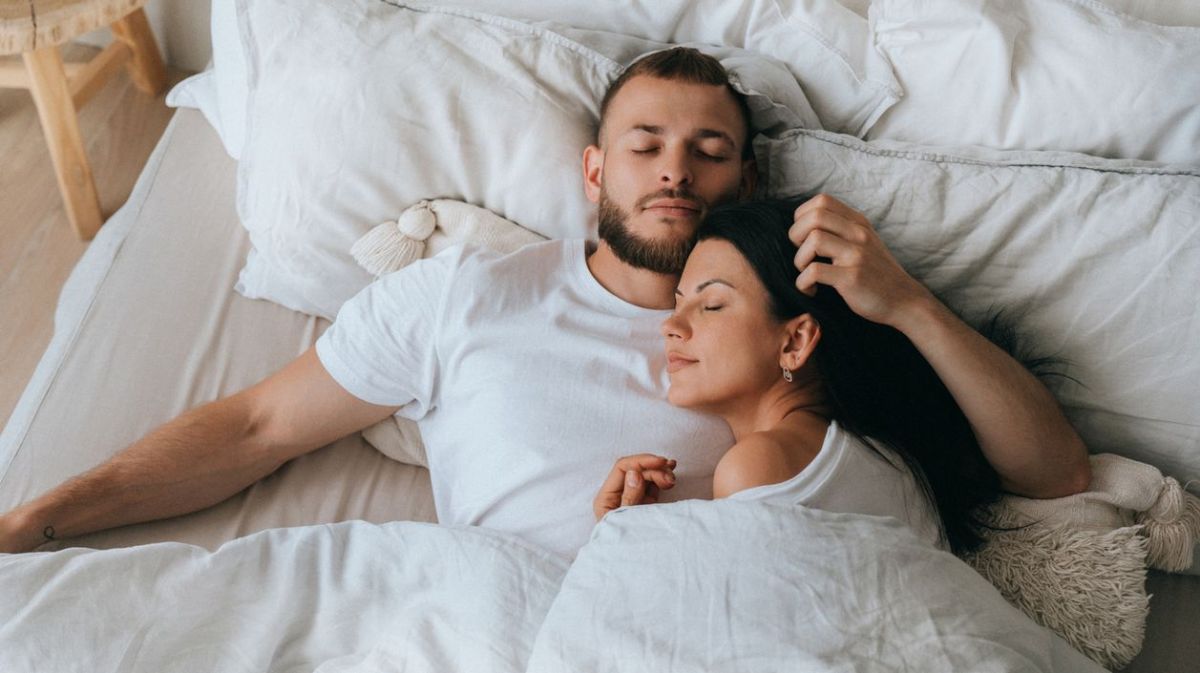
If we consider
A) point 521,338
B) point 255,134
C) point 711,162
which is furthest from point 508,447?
point 255,134

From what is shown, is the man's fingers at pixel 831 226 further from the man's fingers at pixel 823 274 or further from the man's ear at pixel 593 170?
the man's ear at pixel 593 170

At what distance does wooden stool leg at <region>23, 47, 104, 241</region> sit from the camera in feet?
6.34

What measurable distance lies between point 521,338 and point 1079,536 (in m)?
0.71

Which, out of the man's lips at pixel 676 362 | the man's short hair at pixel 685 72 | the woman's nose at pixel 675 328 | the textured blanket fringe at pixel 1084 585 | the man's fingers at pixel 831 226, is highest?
the man's short hair at pixel 685 72

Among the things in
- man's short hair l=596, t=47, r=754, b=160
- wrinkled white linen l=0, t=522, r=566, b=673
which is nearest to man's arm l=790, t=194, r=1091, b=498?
man's short hair l=596, t=47, r=754, b=160

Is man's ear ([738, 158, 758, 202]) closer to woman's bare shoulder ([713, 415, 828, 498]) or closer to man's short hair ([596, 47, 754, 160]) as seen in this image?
man's short hair ([596, 47, 754, 160])

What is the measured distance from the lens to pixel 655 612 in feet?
3.11

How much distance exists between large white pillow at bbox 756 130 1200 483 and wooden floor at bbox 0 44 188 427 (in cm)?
156

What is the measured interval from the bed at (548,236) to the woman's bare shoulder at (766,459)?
0.07 m

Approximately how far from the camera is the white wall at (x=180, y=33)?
236 cm

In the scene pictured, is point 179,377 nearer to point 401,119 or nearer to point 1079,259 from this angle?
point 401,119

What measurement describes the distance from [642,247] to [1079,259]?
0.55m

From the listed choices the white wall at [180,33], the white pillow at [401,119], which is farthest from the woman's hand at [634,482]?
the white wall at [180,33]

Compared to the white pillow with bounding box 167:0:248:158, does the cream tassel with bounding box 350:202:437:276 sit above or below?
below
